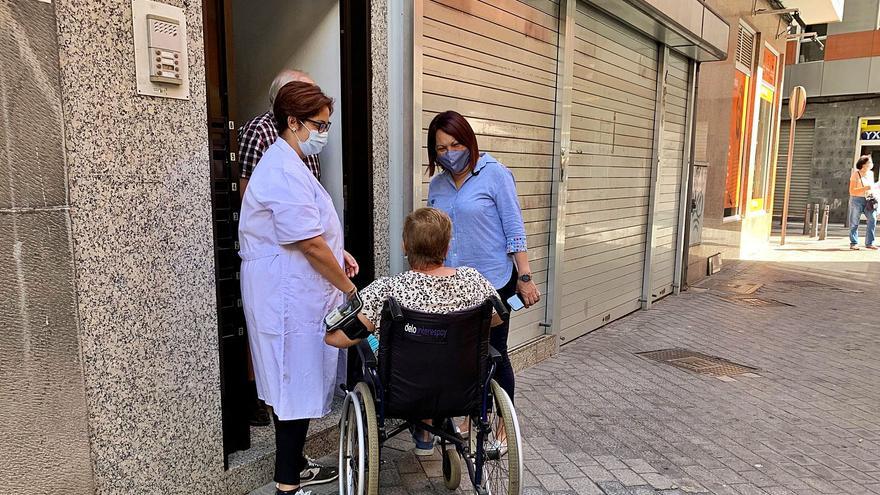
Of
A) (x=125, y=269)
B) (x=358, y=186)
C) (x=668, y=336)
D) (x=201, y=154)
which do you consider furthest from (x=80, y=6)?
(x=668, y=336)

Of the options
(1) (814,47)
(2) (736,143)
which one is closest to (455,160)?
(2) (736,143)

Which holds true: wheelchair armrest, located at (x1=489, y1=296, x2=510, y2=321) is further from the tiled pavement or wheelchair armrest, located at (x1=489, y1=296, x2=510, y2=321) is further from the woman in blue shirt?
the tiled pavement

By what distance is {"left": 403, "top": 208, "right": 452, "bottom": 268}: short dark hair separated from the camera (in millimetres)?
2463

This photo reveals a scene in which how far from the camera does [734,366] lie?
522 centimetres

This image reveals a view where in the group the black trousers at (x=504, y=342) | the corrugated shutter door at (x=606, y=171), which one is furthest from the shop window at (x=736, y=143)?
the black trousers at (x=504, y=342)

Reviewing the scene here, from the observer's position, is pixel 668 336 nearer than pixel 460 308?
No

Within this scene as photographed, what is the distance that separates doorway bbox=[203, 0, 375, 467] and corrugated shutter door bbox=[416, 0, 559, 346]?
0.49 meters

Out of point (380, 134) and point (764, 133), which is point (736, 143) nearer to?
point (764, 133)

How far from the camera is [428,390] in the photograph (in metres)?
2.34

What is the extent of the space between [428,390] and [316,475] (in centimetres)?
101

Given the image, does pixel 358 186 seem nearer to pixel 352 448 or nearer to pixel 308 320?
pixel 308 320

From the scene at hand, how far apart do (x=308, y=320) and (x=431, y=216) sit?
2.26 feet

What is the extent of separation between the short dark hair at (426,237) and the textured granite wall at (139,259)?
2.94 ft

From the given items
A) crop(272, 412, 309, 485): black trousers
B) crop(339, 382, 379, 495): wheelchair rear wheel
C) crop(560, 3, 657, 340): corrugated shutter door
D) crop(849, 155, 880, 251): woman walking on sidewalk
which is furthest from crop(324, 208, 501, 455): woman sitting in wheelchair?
crop(849, 155, 880, 251): woman walking on sidewalk
